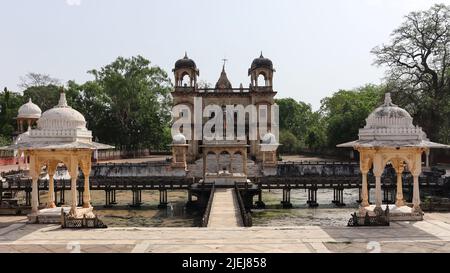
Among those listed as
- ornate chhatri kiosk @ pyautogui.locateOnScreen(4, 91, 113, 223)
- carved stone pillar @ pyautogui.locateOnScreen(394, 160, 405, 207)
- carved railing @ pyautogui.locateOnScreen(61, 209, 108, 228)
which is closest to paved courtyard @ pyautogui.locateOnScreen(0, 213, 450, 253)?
carved railing @ pyautogui.locateOnScreen(61, 209, 108, 228)

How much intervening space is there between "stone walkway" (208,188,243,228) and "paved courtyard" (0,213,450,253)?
1.79m

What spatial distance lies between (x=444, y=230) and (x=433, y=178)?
18.3 m

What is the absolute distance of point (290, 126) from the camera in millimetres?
97875

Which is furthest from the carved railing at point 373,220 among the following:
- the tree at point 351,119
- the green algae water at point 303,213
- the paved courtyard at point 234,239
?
the tree at point 351,119

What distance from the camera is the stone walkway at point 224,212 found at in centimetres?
1917

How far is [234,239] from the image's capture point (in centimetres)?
1530

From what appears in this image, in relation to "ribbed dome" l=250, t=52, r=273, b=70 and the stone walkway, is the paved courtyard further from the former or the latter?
"ribbed dome" l=250, t=52, r=273, b=70

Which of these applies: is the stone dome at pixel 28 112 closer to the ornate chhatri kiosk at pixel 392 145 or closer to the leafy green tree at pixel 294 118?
the ornate chhatri kiosk at pixel 392 145

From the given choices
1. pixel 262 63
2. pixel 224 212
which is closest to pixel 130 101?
pixel 262 63

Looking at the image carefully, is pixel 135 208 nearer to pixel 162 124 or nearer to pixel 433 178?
pixel 433 178

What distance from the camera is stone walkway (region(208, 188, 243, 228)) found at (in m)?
19.2

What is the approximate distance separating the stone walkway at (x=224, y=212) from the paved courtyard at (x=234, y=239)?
1795 millimetres
